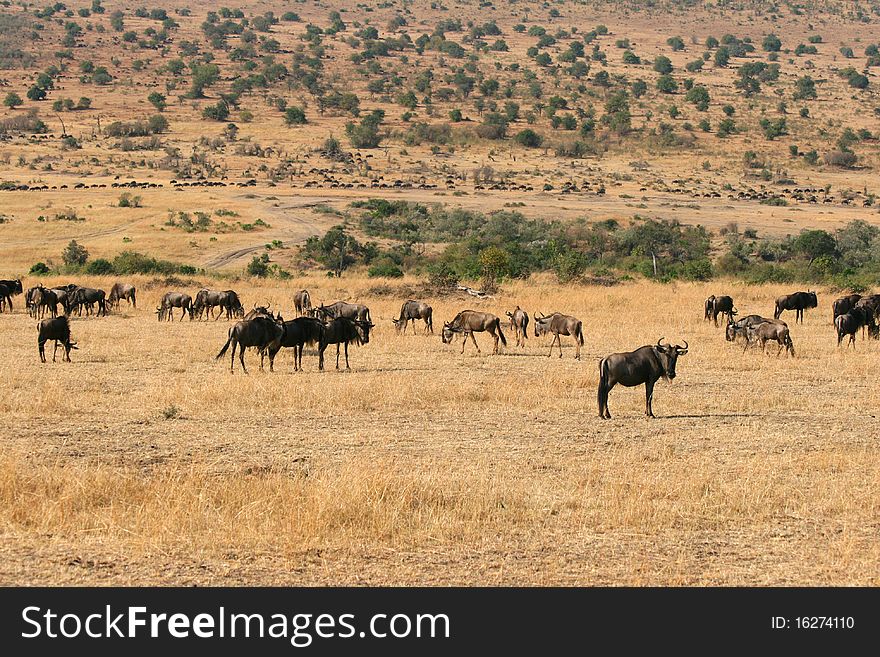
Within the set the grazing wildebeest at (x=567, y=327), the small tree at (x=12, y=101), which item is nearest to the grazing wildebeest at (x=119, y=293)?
the grazing wildebeest at (x=567, y=327)

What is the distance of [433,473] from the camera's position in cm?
1263

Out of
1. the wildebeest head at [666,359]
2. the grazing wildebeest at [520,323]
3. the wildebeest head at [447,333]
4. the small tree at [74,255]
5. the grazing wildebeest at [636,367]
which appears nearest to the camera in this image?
the grazing wildebeest at [636,367]

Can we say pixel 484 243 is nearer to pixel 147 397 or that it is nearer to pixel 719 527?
pixel 147 397

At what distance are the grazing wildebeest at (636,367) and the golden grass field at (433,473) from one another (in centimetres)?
58

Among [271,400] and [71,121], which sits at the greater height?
[71,121]

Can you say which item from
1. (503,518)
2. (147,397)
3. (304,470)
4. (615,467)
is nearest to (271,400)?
Result: (147,397)

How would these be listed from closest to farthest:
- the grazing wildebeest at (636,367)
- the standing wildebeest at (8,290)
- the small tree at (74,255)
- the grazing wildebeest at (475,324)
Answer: the grazing wildebeest at (636,367) → the grazing wildebeest at (475,324) → the standing wildebeest at (8,290) → the small tree at (74,255)

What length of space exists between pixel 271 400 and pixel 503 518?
7.83 m

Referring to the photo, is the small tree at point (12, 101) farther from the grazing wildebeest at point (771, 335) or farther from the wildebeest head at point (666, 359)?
the wildebeest head at point (666, 359)

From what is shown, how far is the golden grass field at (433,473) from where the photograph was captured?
953 centimetres

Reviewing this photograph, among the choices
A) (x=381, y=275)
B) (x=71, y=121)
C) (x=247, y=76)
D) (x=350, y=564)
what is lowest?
(x=350, y=564)

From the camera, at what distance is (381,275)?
2000 inches

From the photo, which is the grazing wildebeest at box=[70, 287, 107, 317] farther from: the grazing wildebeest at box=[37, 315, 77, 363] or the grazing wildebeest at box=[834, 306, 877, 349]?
the grazing wildebeest at box=[834, 306, 877, 349]

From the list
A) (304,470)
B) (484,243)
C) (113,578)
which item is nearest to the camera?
(113,578)
